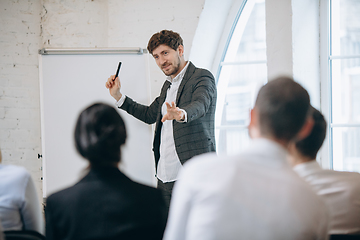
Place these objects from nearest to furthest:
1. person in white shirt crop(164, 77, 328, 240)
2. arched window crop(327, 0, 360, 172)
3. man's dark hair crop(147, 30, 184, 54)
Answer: person in white shirt crop(164, 77, 328, 240)
man's dark hair crop(147, 30, 184, 54)
arched window crop(327, 0, 360, 172)

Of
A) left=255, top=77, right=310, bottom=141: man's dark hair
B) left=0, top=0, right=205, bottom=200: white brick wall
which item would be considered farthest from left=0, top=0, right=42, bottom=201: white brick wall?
left=255, top=77, right=310, bottom=141: man's dark hair

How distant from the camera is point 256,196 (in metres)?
0.73

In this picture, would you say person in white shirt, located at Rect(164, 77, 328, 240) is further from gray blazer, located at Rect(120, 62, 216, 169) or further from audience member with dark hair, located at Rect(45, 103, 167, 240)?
gray blazer, located at Rect(120, 62, 216, 169)

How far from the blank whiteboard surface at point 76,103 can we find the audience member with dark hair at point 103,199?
4.71 feet

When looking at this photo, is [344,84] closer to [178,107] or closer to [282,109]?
[178,107]

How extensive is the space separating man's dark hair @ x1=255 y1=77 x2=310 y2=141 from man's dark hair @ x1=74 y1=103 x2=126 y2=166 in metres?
0.47

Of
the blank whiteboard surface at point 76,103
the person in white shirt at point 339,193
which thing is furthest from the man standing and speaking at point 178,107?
the person in white shirt at point 339,193

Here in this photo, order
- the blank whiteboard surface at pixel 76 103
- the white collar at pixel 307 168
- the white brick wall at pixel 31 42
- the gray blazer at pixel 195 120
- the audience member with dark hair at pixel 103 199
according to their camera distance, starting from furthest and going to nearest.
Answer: the white brick wall at pixel 31 42
the blank whiteboard surface at pixel 76 103
the gray blazer at pixel 195 120
the white collar at pixel 307 168
the audience member with dark hair at pixel 103 199

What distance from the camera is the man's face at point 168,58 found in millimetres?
2271

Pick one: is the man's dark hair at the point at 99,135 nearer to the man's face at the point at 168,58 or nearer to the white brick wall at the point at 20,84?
the man's face at the point at 168,58

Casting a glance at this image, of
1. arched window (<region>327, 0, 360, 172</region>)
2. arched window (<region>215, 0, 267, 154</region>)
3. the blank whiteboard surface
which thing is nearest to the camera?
the blank whiteboard surface

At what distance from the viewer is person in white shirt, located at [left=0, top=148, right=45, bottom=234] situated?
1.15m

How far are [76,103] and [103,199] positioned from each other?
1659 mm

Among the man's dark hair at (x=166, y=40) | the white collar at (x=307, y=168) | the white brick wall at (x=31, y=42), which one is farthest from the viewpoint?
the white brick wall at (x=31, y=42)
